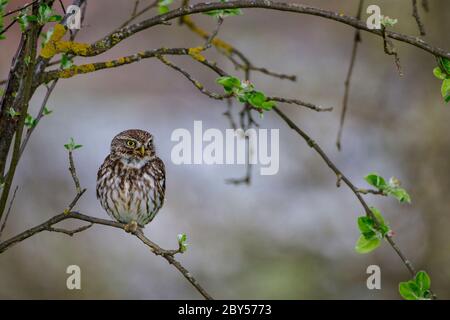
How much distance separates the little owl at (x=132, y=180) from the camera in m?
2.77

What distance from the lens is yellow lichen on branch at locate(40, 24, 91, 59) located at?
2.18 meters

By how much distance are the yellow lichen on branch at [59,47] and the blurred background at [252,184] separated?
9.57 feet

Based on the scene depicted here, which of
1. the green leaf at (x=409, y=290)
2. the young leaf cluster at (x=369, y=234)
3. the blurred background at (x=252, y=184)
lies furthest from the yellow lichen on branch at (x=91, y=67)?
the blurred background at (x=252, y=184)

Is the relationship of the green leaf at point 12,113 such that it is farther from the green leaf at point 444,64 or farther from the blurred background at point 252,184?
the blurred background at point 252,184

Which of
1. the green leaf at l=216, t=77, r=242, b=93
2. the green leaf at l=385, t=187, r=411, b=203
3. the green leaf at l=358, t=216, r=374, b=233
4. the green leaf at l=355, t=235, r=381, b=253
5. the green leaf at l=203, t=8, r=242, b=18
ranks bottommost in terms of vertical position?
the green leaf at l=355, t=235, r=381, b=253

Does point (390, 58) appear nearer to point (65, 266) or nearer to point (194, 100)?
point (194, 100)

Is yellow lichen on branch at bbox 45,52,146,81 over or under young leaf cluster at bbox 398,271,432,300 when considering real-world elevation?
over

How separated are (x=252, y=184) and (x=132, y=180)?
10.1 ft

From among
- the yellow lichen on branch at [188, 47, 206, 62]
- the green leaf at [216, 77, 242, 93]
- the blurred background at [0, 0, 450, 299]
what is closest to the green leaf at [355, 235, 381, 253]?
the green leaf at [216, 77, 242, 93]

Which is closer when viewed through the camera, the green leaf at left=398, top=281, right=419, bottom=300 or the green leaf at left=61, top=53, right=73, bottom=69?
the green leaf at left=398, top=281, right=419, bottom=300

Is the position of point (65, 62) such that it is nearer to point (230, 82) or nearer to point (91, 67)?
point (91, 67)

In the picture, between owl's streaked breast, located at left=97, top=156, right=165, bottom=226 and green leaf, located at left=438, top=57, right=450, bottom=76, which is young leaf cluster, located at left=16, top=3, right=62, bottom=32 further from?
green leaf, located at left=438, top=57, right=450, bottom=76

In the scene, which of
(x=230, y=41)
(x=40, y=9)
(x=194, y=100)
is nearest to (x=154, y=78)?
(x=194, y=100)

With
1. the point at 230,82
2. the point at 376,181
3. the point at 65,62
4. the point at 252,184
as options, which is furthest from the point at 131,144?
the point at 252,184
